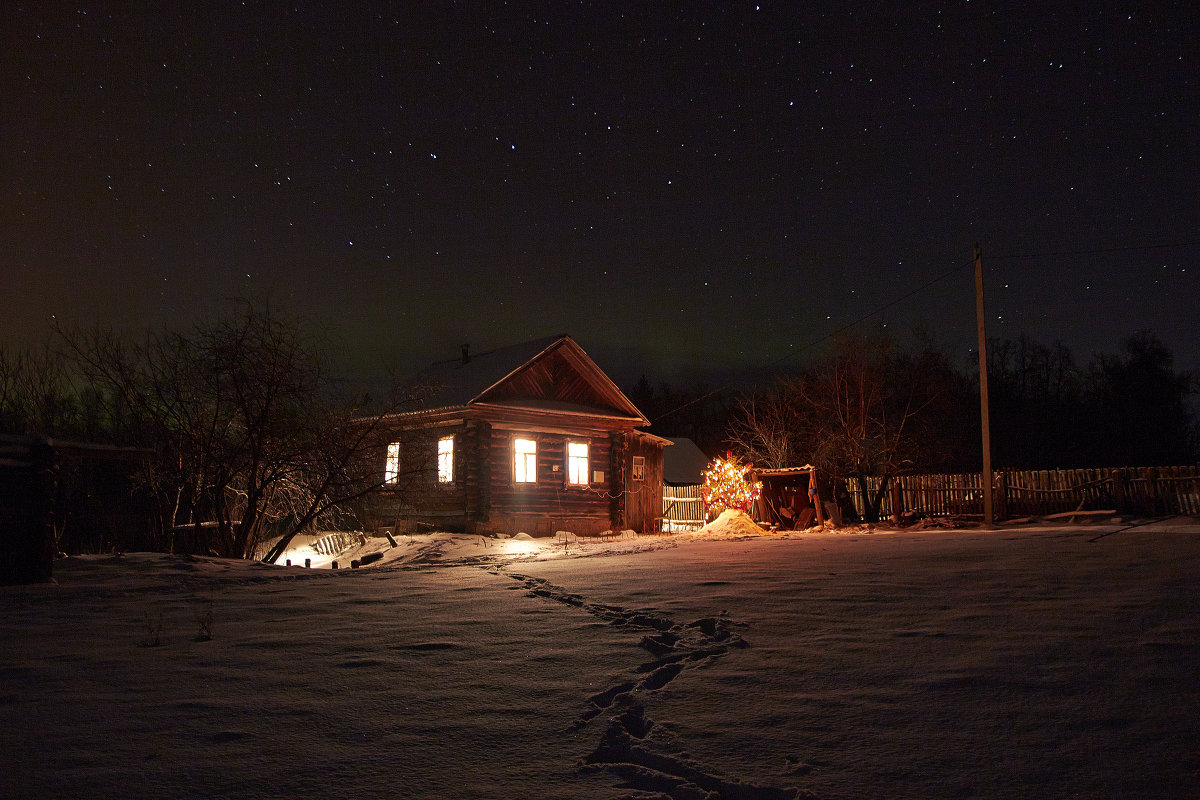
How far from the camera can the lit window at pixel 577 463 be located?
2322cm

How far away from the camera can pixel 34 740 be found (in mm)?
3279

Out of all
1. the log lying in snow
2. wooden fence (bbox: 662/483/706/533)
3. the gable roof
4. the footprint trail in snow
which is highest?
the gable roof

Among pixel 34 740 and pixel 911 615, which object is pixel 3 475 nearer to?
pixel 34 740

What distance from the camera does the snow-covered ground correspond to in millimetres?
2902

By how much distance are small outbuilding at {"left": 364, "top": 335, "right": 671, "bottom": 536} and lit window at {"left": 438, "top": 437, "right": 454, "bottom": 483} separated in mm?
31

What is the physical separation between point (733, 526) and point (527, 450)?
6666mm

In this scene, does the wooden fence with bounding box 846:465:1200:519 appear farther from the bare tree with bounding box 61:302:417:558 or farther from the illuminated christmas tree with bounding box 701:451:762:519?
the bare tree with bounding box 61:302:417:558

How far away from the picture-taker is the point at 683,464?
50406mm

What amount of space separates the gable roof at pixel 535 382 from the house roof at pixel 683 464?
23.6m

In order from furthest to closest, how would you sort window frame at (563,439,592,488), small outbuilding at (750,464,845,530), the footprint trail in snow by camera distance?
window frame at (563,439,592,488) → small outbuilding at (750,464,845,530) → the footprint trail in snow

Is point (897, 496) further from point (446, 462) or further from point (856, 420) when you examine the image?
point (446, 462)

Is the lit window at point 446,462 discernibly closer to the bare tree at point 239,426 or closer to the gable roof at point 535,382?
the gable roof at point 535,382

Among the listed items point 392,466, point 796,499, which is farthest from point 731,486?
point 392,466

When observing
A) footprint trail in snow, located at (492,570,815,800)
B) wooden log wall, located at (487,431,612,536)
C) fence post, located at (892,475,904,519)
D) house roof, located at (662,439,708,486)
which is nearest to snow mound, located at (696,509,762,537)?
fence post, located at (892,475,904,519)
